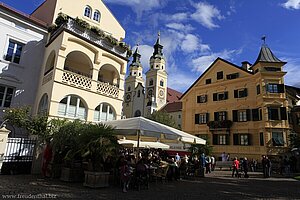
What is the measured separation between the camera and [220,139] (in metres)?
32.3

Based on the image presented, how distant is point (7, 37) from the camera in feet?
52.0

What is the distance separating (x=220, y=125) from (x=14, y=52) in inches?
1027

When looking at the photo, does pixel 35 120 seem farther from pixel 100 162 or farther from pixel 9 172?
pixel 100 162

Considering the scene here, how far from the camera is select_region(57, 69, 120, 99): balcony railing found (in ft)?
52.5

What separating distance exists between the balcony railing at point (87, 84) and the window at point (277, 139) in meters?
20.2

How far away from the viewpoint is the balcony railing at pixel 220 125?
103 feet

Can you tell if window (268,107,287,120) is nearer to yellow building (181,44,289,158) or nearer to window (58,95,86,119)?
yellow building (181,44,289,158)

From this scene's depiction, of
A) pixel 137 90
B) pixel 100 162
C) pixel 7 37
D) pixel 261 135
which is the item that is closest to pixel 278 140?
pixel 261 135

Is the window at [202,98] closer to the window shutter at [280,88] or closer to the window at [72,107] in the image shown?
the window shutter at [280,88]

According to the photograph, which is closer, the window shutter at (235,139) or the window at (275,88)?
the window at (275,88)

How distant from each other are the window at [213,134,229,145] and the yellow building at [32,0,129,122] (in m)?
18.4

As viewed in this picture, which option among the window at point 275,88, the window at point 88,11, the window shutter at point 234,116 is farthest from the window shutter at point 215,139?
the window at point 88,11

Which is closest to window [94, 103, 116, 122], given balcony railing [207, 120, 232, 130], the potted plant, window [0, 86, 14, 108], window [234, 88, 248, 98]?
window [0, 86, 14, 108]

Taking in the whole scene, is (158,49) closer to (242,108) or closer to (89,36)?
(242,108)
